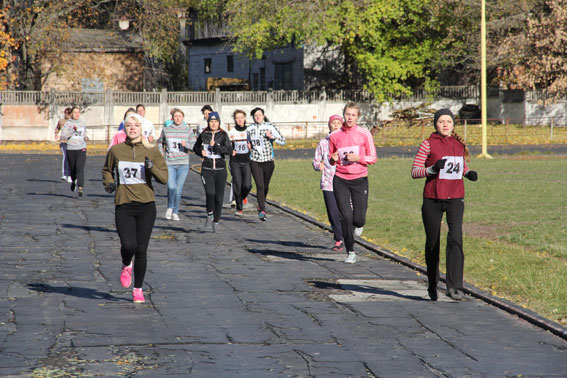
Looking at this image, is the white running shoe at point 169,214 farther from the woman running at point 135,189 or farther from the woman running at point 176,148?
the woman running at point 135,189

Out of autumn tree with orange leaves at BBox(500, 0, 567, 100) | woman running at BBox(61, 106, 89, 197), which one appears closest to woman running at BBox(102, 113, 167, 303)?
woman running at BBox(61, 106, 89, 197)

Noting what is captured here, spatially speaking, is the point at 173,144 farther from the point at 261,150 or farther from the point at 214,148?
the point at 261,150

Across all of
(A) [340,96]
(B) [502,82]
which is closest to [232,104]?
(A) [340,96]

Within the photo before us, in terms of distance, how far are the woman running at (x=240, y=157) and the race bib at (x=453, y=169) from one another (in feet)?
24.1

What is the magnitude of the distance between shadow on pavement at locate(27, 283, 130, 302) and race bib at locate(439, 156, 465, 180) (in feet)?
10.5

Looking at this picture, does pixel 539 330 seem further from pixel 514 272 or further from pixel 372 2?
pixel 372 2

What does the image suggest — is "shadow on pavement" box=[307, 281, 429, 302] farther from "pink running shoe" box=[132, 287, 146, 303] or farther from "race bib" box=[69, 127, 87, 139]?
"race bib" box=[69, 127, 87, 139]

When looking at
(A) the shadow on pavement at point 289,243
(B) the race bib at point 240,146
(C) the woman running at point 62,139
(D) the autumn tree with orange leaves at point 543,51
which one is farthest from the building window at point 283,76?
(A) the shadow on pavement at point 289,243

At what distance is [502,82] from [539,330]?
4241 cm

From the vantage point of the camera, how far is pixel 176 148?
49.7ft

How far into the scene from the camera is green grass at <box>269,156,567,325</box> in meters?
9.62

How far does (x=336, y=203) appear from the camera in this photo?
11977 millimetres

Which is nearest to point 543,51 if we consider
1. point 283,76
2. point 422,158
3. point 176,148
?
point 283,76

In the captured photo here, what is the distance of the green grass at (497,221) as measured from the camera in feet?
31.6
